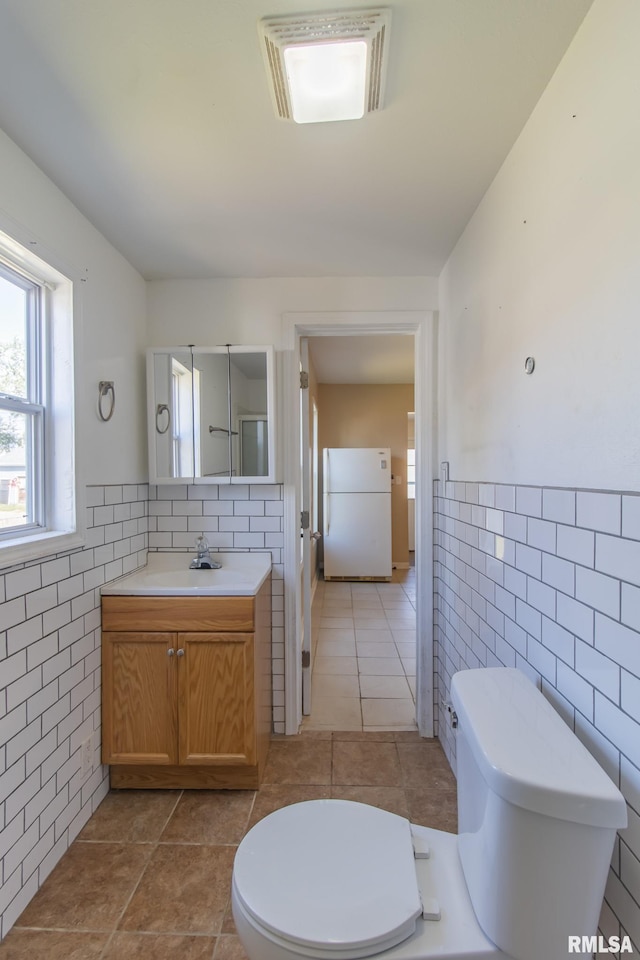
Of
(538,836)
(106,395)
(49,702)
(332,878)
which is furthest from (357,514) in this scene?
(538,836)

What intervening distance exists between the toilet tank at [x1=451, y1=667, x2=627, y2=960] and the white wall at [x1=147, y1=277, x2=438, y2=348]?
1.90 meters

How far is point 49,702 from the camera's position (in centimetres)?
144

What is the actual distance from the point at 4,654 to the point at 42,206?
1.40 metres

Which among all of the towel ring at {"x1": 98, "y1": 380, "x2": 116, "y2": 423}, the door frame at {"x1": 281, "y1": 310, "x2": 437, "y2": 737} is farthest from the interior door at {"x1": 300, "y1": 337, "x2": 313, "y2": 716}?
the towel ring at {"x1": 98, "y1": 380, "x2": 116, "y2": 423}

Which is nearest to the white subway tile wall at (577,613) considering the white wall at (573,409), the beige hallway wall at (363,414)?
the white wall at (573,409)

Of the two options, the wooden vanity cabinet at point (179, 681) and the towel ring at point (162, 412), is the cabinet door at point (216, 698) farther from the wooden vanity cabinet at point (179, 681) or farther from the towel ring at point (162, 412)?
the towel ring at point (162, 412)

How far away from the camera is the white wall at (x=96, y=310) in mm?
1341

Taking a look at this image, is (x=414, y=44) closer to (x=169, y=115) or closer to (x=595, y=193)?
(x=595, y=193)

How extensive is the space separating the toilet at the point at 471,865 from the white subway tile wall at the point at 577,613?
77 millimetres

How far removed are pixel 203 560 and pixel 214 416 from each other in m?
0.70

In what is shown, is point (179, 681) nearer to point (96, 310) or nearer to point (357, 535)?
point (96, 310)

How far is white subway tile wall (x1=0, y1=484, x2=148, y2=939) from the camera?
1.26 m

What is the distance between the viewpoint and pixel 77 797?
1.60 metres

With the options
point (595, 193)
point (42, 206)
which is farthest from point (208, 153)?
point (595, 193)
